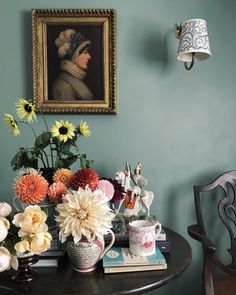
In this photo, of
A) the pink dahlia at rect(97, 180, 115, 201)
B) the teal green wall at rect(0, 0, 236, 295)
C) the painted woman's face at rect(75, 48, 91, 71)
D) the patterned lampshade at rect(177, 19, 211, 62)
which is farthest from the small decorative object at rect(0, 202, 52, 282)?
the patterned lampshade at rect(177, 19, 211, 62)

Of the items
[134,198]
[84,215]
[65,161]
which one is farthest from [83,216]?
[134,198]

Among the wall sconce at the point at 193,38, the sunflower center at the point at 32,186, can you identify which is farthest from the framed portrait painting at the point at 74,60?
the sunflower center at the point at 32,186

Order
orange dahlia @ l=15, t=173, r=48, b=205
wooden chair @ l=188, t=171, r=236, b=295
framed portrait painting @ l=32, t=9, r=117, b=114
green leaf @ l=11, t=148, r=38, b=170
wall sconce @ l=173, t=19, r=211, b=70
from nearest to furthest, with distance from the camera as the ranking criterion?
1. orange dahlia @ l=15, t=173, r=48, b=205
2. green leaf @ l=11, t=148, r=38, b=170
3. wooden chair @ l=188, t=171, r=236, b=295
4. wall sconce @ l=173, t=19, r=211, b=70
5. framed portrait painting @ l=32, t=9, r=117, b=114

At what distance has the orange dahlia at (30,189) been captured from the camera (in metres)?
0.95

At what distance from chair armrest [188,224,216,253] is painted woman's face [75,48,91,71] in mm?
980

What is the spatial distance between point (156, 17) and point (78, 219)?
121cm

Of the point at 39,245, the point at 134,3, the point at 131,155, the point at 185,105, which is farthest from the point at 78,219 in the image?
the point at 134,3

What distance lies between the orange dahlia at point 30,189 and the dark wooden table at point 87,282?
0.24 m

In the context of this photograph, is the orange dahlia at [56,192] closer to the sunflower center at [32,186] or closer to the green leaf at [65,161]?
the sunflower center at [32,186]

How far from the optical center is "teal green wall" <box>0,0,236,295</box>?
5.29 ft

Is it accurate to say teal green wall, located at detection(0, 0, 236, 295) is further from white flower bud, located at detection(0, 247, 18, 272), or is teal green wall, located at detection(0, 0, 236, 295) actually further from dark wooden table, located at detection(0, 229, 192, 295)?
white flower bud, located at detection(0, 247, 18, 272)

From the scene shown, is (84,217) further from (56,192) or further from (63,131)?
(63,131)

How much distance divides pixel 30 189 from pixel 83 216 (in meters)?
0.20

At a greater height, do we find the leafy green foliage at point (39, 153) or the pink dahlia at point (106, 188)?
the leafy green foliage at point (39, 153)
